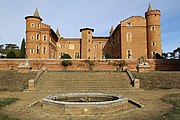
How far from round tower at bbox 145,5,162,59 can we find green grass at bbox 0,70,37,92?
30.5 meters

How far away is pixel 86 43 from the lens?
59219 mm

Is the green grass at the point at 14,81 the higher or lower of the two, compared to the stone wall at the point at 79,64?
lower

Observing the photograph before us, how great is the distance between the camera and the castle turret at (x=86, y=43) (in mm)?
58650

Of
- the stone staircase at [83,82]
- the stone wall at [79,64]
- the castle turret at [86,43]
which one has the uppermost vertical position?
the castle turret at [86,43]

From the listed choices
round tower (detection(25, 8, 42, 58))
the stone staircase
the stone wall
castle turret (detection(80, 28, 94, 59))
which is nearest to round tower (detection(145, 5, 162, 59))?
the stone wall

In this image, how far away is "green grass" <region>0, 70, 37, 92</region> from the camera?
20227mm

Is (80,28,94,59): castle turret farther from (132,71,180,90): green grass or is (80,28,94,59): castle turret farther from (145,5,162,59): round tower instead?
(132,71,180,90): green grass

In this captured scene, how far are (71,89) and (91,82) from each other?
3.49 meters

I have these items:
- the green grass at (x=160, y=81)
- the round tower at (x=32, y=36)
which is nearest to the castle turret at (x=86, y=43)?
the round tower at (x=32, y=36)

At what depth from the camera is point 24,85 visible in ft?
69.7

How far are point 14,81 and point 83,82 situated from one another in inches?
322

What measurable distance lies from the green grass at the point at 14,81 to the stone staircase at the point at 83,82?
1667 mm

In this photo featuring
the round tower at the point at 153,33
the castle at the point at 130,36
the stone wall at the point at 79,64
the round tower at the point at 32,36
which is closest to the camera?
the stone wall at the point at 79,64

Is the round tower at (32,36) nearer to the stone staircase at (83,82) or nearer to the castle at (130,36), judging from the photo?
the castle at (130,36)
